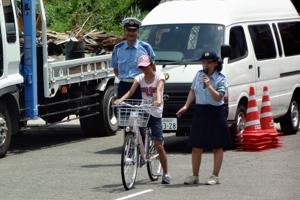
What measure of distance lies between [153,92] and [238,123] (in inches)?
162

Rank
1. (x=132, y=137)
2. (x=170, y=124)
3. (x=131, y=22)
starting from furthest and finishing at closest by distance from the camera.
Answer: (x=170, y=124)
(x=131, y=22)
(x=132, y=137)

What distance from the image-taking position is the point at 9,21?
1491 centimetres

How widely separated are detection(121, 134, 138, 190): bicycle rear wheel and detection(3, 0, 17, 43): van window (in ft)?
13.0

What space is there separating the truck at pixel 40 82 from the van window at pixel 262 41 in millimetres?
2664

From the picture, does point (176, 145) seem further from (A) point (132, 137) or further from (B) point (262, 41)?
(A) point (132, 137)

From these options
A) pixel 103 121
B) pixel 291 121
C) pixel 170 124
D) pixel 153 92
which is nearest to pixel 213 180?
pixel 153 92

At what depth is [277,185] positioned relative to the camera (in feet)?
38.3

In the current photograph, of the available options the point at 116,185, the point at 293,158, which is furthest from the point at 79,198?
the point at 293,158

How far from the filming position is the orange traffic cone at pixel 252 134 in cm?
1509

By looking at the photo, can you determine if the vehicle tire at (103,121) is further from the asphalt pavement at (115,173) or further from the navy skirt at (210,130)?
the navy skirt at (210,130)

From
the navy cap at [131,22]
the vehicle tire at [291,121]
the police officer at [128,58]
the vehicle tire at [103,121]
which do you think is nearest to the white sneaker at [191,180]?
the police officer at [128,58]

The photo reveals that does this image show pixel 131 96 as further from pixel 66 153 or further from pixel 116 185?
pixel 66 153

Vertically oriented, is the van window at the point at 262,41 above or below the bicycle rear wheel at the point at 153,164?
above

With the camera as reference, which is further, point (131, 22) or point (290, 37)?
point (290, 37)
